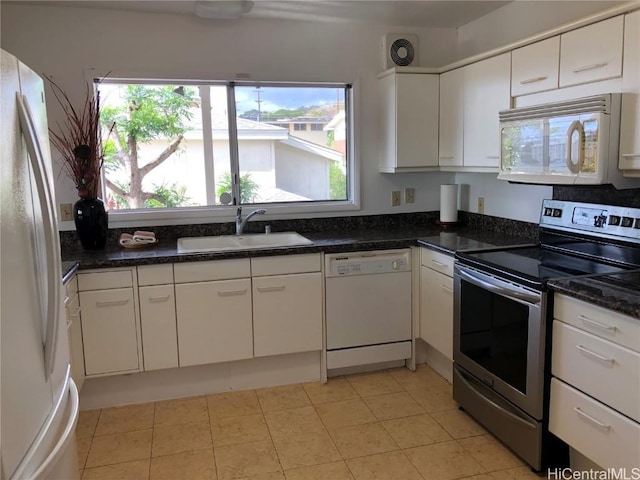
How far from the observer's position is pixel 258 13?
322 cm

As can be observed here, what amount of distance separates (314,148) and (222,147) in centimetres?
64

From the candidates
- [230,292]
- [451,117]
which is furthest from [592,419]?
[451,117]

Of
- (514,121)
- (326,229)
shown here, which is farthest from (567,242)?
(326,229)

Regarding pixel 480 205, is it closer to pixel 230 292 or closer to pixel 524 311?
pixel 524 311

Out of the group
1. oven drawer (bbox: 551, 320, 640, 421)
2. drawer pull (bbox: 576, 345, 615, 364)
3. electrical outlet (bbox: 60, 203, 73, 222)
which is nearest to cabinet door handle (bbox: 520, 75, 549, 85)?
oven drawer (bbox: 551, 320, 640, 421)

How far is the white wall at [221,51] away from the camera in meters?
3.04

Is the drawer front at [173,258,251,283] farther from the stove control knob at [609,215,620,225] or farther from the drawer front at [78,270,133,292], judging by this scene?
the stove control knob at [609,215,620,225]

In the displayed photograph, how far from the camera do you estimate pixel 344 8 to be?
3.18 metres

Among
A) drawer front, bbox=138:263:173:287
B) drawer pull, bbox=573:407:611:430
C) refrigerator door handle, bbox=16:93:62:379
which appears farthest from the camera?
drawer front, bbox=138:263:173:287

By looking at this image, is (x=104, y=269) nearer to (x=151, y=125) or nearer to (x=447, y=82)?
(x=151, y=125)

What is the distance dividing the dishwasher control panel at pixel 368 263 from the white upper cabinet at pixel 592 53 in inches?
51.7

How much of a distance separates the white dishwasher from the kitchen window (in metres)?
0.64

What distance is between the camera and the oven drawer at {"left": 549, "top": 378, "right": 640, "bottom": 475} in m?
1.77

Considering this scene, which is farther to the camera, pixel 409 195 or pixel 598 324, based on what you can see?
pixel 409 195
